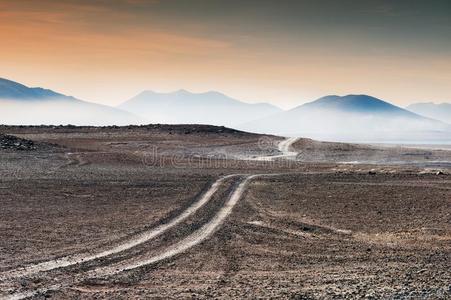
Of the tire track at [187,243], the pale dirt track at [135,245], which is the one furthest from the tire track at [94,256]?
the tire track at [187,243]

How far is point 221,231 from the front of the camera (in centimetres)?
2400

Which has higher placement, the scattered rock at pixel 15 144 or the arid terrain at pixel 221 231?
the scattered rock at pixel 15 144

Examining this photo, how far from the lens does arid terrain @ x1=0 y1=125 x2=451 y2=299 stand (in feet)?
53.8

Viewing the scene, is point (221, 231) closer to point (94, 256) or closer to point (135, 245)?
point (135, 245)

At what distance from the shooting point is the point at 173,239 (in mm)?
22406

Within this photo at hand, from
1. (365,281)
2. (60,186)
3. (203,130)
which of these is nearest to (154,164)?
(60,186)

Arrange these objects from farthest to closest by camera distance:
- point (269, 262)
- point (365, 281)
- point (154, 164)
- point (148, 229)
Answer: point (154, 164)
point (148, 229)
point (269, 262)
point (365, 281)

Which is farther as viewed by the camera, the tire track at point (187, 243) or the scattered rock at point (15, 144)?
the scattered rock at point (15, 144)

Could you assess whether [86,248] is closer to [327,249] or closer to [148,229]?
[148,229]

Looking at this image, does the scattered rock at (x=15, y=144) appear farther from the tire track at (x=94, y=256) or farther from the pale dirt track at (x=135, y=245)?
the tire track at (x=94, y=256)

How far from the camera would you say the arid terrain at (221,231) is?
646 inches

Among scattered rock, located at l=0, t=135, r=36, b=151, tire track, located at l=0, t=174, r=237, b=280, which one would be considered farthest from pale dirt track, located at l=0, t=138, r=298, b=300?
scattered rock, located at l=0, t=135, r=36, b=151

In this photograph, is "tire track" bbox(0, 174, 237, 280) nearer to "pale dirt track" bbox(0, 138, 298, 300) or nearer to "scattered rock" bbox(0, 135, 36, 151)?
"pale dirt track" bbox(0, 138, 298, 300)

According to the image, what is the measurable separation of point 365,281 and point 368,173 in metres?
29.4
